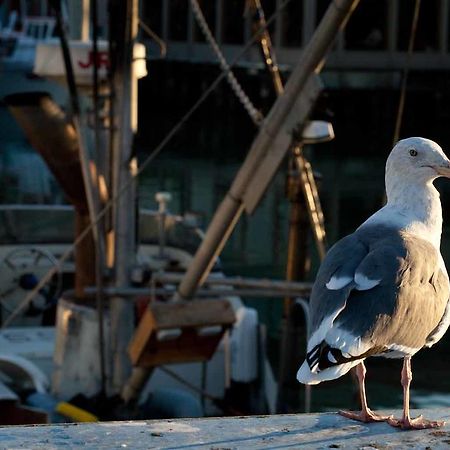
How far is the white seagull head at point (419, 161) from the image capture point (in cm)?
506

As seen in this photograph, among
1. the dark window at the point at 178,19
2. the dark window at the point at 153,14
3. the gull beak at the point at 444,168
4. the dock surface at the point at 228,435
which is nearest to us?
the dock surface at the point at 228,435

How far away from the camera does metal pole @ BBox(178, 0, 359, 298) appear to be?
8.71 meters

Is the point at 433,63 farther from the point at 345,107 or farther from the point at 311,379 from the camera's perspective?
the point at 311,379

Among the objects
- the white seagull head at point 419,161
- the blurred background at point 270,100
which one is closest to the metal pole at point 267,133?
the white seagull head at point 419,161

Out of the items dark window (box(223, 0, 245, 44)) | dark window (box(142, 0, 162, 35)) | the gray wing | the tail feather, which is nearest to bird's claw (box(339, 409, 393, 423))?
the gray wing

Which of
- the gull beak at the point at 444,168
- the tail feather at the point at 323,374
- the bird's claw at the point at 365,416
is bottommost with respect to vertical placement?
the bird's claw at the point at 365,416

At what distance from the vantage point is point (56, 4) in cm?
1075

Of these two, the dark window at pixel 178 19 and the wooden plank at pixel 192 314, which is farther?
the dark window at pixel 178 19

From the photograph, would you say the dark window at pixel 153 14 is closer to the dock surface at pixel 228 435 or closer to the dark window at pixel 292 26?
the dark window at pixel 292 26

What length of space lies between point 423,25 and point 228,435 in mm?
41329

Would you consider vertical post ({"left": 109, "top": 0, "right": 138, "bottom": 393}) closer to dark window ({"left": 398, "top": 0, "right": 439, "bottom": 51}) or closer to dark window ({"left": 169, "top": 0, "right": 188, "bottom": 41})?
dark window ({"left": 398, "top": 0, "right": 439, "bottom": 51})

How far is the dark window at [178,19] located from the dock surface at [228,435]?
145ft

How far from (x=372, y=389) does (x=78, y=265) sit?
4156 mm

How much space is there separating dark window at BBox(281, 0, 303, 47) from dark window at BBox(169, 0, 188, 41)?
470 cm
